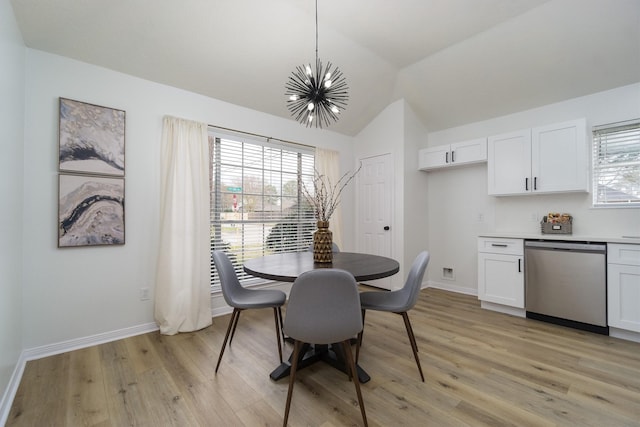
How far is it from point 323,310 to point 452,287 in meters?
3.61

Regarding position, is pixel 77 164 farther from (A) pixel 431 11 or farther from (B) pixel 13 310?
(A) pixel 431 11

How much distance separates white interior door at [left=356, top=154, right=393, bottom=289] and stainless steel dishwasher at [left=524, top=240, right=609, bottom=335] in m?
1.82

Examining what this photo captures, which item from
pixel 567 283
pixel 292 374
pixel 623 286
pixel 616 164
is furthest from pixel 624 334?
pixel 292 374

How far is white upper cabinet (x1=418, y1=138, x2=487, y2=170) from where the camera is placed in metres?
3.84

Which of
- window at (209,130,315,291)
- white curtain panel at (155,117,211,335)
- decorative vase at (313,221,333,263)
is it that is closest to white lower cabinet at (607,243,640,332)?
decorative vase at (313,221,333,263)

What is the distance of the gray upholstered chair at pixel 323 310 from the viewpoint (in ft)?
4.80

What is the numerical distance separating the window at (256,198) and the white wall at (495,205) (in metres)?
2.21

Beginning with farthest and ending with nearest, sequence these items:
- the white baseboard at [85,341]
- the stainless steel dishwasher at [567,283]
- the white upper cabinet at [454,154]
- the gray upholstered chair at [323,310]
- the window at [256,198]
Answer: the white upper cabinet at [454,154]
the window at [256,198]
the stainless steel dishwasher at [567,283]
the white baseboard at [85,341]
the gray upholstered chair at [323,310]

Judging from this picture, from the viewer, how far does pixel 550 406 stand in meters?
1.69

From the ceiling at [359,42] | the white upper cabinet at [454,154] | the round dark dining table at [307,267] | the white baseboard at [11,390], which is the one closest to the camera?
the white baseboard at [11,390]

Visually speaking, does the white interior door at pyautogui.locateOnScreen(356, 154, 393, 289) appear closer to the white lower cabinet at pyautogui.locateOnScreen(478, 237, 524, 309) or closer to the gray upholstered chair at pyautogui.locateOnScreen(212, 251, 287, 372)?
the white lower cabinet at pyautogui.locateOnScreen(478, 237, 524, 309)

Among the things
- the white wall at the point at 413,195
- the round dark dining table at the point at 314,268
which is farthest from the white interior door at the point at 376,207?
the round dark dining table at the point at 314,268

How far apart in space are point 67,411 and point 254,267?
1.38 metres

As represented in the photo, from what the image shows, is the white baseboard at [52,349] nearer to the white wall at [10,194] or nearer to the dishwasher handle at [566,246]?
the white wall at [10,194]
